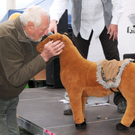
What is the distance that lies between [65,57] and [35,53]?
0.21m

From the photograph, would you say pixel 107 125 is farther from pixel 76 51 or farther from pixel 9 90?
pixel 9 90

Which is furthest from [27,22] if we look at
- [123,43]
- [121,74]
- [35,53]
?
[123,43]

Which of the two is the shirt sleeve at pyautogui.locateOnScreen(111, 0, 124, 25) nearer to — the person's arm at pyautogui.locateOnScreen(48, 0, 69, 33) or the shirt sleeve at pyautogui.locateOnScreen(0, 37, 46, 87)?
the person's arm at pyautogui.locateOnScreen(48, 0, 69, 33)

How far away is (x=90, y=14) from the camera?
173 centimetres

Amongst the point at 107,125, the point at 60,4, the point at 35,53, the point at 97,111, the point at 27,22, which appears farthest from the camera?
the point at 97,111

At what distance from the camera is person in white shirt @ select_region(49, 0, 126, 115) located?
167 cm

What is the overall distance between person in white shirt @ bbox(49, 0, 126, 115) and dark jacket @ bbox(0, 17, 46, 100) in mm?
493

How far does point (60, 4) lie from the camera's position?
175 cm

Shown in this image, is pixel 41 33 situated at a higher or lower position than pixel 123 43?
higher

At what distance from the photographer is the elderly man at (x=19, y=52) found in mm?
1100

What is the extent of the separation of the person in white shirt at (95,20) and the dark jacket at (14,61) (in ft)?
1.62

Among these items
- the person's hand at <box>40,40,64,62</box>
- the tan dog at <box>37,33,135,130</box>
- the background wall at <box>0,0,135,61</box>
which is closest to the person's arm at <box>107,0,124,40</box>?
the tan dog at <box>37,33,135,130</box>

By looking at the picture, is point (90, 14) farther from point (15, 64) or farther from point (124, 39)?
point (124, 39)

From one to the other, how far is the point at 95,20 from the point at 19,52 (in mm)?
862
